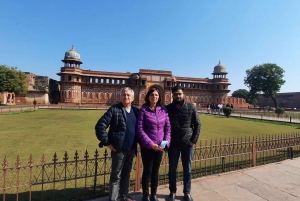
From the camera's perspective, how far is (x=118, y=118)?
2822 mm

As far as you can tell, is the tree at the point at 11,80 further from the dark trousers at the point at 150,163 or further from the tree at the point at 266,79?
the tree at the point at 266,79

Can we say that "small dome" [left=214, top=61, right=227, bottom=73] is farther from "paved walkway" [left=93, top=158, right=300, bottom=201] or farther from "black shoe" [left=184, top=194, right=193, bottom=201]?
"black shoe" [left=184, top=194, right=193, bottom=201]

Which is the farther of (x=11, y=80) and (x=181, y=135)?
(x=11, y=80)

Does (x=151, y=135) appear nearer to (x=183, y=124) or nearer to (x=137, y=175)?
(x=183, y=124)

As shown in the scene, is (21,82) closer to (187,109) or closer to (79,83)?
(79,83)

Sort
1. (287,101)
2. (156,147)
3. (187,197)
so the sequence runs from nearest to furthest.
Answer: (156,147) → (187,197) → (287,101)

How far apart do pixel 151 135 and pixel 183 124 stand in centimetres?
67

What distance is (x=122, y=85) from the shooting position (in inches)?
1609

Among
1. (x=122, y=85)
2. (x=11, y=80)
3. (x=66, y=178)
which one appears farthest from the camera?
(x=122, y=85)

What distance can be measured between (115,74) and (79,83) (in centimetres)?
768

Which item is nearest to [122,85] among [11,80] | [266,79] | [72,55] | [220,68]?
[72,55]

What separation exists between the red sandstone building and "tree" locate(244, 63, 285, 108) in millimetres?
6112

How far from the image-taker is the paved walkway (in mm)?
3290

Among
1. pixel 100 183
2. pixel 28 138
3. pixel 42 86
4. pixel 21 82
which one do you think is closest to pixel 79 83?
pixel 42 86
